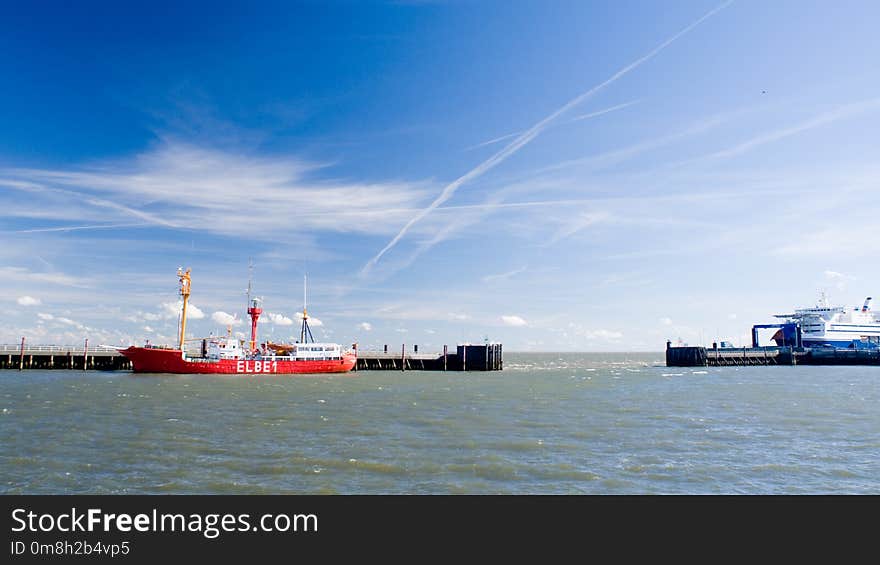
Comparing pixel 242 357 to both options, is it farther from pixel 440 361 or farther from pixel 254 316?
pixel 440 361

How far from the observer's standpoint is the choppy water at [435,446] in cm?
1623

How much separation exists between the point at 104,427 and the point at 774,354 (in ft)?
408

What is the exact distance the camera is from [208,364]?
74.4 meters

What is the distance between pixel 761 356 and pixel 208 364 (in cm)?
10794

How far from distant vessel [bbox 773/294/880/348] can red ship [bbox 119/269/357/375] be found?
3940 inches

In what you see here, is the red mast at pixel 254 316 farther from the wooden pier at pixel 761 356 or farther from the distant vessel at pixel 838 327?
the distant vessel at pixel 838 327

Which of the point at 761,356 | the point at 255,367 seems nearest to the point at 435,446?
the point at 255,367

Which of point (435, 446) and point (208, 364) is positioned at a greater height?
point (208, 364)

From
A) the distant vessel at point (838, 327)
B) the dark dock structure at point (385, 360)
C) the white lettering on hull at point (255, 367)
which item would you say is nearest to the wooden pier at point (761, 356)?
the distant vessel at point (838, 327)

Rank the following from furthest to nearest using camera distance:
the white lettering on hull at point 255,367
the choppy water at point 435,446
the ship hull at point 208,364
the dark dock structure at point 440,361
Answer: the dark dock structure at point 440,361 → the white lettering on hull at point 255,367 → the ship hull at point 208,364 → the choppy water at point 435,446

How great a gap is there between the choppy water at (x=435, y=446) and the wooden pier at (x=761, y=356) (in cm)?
7762
